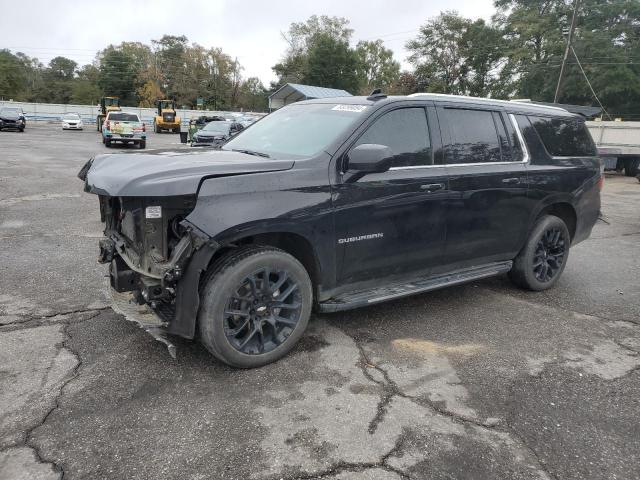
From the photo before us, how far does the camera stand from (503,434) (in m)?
2.84

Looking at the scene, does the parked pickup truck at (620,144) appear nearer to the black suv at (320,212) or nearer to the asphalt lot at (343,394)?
the black suv at (320,212)

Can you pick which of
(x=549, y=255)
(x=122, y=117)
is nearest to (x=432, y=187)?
(x=549, y=255)

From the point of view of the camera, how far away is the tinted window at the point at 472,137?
432 centimetres

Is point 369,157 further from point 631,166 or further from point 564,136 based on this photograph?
point 631,166

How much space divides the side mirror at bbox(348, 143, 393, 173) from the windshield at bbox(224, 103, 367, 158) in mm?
312

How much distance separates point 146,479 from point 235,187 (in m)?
1.70

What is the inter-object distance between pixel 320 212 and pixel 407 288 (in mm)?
1109

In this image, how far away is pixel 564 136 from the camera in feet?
17.4

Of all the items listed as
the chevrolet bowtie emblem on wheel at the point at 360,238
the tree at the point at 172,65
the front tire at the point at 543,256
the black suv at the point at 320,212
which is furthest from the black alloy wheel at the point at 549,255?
the tree at the point at 172,65

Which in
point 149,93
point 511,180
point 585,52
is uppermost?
point 585,52

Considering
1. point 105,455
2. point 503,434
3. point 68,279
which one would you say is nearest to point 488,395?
point 503,434

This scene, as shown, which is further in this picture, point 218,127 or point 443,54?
point 443,54

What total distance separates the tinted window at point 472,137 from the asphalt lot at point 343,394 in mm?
1441

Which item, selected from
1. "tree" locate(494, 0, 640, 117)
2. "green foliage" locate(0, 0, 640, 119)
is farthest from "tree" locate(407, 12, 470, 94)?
"tree" locate(494, 0, 640, 117)
